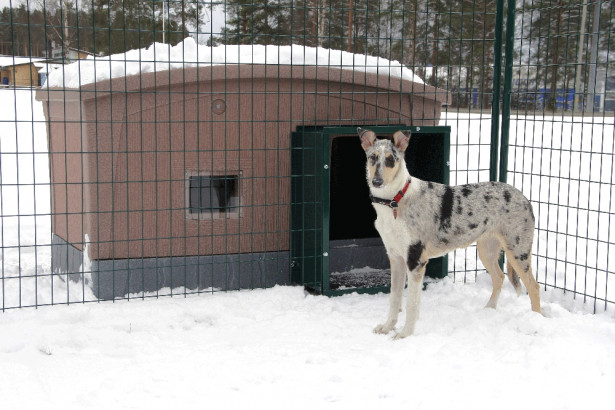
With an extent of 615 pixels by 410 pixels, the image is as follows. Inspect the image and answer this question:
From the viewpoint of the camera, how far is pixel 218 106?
18.7 ft

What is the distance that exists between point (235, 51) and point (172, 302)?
84.2 inches

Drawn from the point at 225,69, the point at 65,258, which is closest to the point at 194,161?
the point at 225,69

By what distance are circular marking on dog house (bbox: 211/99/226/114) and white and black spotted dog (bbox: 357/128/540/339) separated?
1.43 m

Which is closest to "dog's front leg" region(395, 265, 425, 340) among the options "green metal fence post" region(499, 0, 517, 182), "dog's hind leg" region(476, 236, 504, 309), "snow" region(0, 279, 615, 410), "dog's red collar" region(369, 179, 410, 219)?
"snow" region(0, 279, 615, 410)

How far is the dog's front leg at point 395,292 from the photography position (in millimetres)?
4973

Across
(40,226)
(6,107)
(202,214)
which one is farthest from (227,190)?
(6,107)

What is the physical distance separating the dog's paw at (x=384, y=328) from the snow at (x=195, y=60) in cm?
216

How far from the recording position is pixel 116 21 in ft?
45.4

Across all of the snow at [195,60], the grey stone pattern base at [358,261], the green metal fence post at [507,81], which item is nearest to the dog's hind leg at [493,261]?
the green metal fence post at [507,81]

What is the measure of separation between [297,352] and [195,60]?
8.41 ft

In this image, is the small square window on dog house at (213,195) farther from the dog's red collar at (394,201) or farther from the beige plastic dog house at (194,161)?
the dog's red collar at (394,201)

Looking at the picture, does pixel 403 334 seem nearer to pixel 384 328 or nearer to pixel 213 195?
pixel 384 328

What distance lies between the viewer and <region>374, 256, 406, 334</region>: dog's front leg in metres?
4.97

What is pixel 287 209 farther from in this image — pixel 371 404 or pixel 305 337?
pixel 371 404
